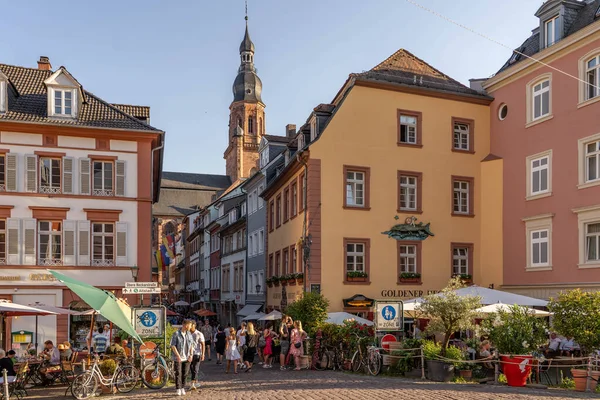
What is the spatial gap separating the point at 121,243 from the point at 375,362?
1423 cm

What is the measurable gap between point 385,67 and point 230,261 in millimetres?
26209

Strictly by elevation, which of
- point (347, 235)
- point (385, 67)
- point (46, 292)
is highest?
point (385, 67)

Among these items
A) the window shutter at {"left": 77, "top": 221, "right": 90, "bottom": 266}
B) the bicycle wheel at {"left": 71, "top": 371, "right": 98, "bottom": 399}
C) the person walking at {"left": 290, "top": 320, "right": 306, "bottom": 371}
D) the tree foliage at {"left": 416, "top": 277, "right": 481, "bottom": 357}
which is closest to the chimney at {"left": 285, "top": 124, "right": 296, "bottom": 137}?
the window shutter at {"left": 77, "top": 221, "right": 90, "bottom": 266}

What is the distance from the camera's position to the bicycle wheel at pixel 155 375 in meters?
16.1

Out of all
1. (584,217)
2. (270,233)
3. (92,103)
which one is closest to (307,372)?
(584,217)

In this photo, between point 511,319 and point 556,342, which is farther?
point 556,342

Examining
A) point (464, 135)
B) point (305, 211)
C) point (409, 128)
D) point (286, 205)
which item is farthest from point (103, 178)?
point (464, 135)

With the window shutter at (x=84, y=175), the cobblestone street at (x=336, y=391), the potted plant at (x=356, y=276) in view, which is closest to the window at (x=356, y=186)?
the potted plant at (x=356, y=276)

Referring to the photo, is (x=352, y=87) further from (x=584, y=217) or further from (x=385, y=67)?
(x=584, y=217)

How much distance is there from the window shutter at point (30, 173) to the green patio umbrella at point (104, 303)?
1322 centimetres

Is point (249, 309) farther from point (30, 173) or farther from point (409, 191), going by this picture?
point (30, 173)

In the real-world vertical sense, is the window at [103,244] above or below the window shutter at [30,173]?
below

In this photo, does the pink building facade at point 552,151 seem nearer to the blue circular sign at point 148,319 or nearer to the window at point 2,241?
the blue circular sign at point 148,319

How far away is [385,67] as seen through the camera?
2975cm
